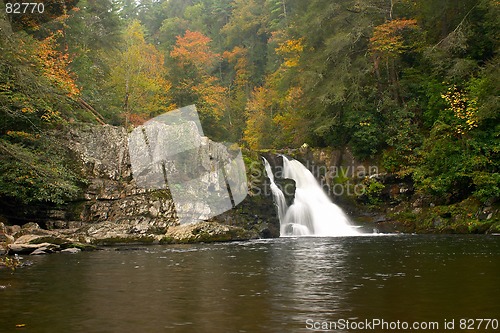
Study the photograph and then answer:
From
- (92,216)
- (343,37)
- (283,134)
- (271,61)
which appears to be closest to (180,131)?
(92,216)

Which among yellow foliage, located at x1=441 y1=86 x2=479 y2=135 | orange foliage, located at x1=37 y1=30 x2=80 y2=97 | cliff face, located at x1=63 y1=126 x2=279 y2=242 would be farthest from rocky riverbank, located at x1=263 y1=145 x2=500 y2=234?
orange foliage, located at x1=37 y1=30 x2=80 y2=97

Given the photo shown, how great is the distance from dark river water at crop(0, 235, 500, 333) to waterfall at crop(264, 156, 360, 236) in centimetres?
987

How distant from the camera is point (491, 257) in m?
13.6

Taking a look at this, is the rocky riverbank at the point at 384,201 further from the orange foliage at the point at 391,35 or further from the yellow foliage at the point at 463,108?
the orange foliage at the point at 391,35

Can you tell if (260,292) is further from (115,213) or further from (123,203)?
(123,203)

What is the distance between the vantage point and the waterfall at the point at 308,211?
85.0ft

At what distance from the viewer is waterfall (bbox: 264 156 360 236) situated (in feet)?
85.0

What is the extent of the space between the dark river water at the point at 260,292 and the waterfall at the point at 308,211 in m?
9.87

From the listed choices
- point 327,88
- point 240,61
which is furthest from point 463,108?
point 240,61

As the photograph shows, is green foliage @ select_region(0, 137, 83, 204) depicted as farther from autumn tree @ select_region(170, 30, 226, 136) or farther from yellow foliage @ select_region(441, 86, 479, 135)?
yellow foliage @ select_region(441, 86, 479, 135)

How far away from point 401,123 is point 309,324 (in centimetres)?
2403

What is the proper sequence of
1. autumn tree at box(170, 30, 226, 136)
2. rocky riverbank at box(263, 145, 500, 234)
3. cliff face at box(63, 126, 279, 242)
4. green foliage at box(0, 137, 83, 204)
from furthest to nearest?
autumn tree at box(170, 30, 226, 136) < rocky riverbank at box(263, 145, 500, 234) < cliff face at box(63, 126, 279, 242) < green foliage at box(0, 137, 83, 204)

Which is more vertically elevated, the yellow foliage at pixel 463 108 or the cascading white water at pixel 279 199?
the yellow foliage at pixel 463 108

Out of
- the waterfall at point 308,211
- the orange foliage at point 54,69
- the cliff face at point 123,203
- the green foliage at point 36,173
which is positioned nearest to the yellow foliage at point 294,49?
the waterfall at point 308,211
